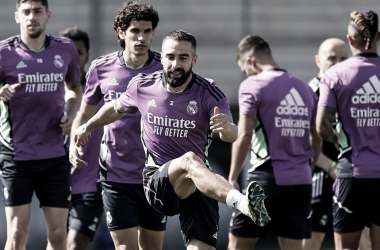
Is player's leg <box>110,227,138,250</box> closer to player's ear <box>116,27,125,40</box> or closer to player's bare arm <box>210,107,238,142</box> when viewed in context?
player's bare arm <box>210,107,238,142</box>

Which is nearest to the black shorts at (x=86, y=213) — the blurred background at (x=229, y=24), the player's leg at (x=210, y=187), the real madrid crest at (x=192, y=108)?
the player's leg at (x=210, y=187)

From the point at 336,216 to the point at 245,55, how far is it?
2.05 m

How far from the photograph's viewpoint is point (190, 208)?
239 inches

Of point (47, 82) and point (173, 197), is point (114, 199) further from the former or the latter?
point (47, 82)

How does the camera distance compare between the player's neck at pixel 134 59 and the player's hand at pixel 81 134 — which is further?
the player's neck at pixel 134 59

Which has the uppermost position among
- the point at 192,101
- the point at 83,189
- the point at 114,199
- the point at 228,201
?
the point at 192,101

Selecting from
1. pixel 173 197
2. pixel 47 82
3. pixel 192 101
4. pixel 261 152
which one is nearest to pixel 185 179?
pixel 173 197

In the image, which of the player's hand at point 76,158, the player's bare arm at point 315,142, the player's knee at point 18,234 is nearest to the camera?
the player's hand at point 76,158

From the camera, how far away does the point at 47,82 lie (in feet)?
25.3

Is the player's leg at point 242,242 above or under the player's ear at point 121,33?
under

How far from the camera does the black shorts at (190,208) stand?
235 inches

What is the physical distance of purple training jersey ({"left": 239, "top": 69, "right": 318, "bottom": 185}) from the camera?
761 cm

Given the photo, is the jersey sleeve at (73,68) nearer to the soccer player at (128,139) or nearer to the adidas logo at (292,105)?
the soccer player at (128,139)

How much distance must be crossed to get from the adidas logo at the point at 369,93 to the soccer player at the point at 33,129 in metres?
2.92
